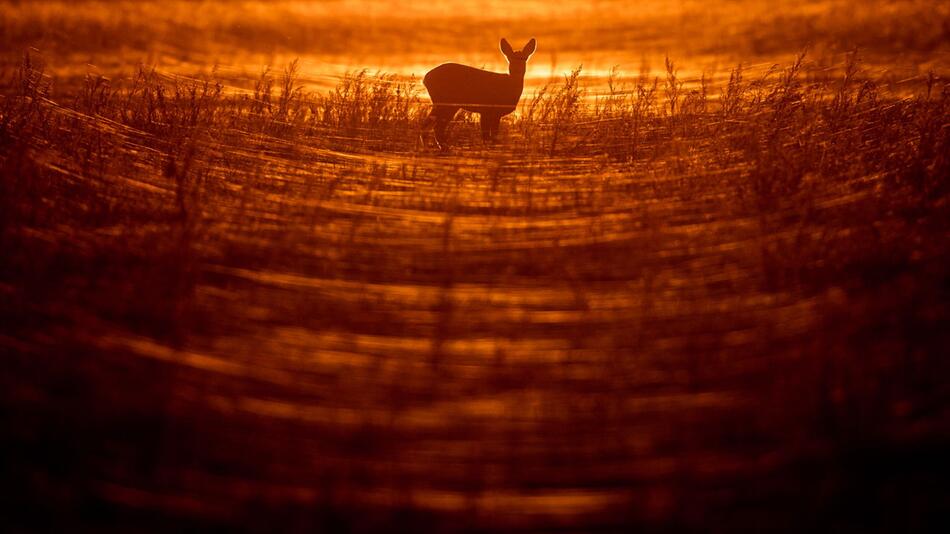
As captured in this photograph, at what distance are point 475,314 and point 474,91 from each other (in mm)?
3510

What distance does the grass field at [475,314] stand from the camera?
10.5 feet

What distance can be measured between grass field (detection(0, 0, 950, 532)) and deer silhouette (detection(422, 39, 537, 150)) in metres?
0.28

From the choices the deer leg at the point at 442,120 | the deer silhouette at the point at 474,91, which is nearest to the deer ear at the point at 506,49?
the deer silhouette at the point at 474,91

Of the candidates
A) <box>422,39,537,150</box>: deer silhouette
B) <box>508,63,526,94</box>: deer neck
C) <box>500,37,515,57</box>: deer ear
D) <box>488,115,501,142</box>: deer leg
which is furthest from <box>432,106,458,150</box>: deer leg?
<box>500,37,515,57</box>: deer ear

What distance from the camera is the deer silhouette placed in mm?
7773

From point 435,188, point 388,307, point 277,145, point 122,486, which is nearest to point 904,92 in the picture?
point 435,188

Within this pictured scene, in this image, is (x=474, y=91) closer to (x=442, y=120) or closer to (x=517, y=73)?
(x=442, y=120)

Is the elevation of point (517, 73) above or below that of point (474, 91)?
above

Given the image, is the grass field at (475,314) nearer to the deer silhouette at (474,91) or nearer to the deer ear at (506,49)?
the deer silhouette at (474,91)

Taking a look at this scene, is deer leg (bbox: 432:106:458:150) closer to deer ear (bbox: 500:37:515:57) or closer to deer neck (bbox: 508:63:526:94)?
deer neck (bbox: 508:63:526:94)

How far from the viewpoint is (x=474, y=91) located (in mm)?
7809

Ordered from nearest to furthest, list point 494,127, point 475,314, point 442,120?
point 475,314 < point 442,120 < point 494,127

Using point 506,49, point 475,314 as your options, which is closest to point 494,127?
point 506,49

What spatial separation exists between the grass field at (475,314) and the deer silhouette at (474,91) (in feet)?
0.92
